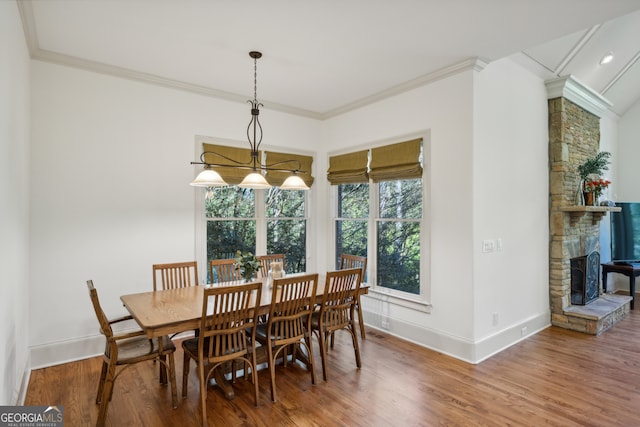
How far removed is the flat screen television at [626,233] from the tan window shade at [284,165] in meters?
5.15

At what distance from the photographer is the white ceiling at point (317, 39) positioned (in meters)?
2.62

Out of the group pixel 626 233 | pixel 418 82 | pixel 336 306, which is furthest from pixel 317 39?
pixel 626 233

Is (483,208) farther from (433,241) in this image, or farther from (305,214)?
(305,214)

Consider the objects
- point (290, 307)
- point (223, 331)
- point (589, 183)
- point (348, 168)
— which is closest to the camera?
point (223, 331)

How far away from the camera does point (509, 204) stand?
12.8 feet

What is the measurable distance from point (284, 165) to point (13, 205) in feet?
10.2

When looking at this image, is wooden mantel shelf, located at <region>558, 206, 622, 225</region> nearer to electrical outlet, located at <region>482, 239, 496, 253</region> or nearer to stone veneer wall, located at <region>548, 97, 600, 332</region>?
stone veneer wall, located at <region>548, 97, 600, 332</region>

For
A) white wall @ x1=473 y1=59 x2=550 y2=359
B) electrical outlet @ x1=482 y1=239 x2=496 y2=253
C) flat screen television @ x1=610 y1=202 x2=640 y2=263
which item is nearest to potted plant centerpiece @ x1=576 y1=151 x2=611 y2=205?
white wall @ x1=473 y1=59 x2=550 y2=359

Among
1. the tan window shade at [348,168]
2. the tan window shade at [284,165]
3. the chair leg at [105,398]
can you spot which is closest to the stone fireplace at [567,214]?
the tan window shade at [348,168]

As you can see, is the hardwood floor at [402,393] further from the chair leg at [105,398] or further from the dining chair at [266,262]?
the dining chair at [266,262]

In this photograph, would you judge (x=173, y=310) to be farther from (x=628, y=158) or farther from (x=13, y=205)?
(x=628, y=158)

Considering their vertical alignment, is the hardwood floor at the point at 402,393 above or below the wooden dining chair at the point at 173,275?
below

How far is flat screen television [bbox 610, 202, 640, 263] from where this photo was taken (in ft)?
18.9

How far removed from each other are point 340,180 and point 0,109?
369 cm
